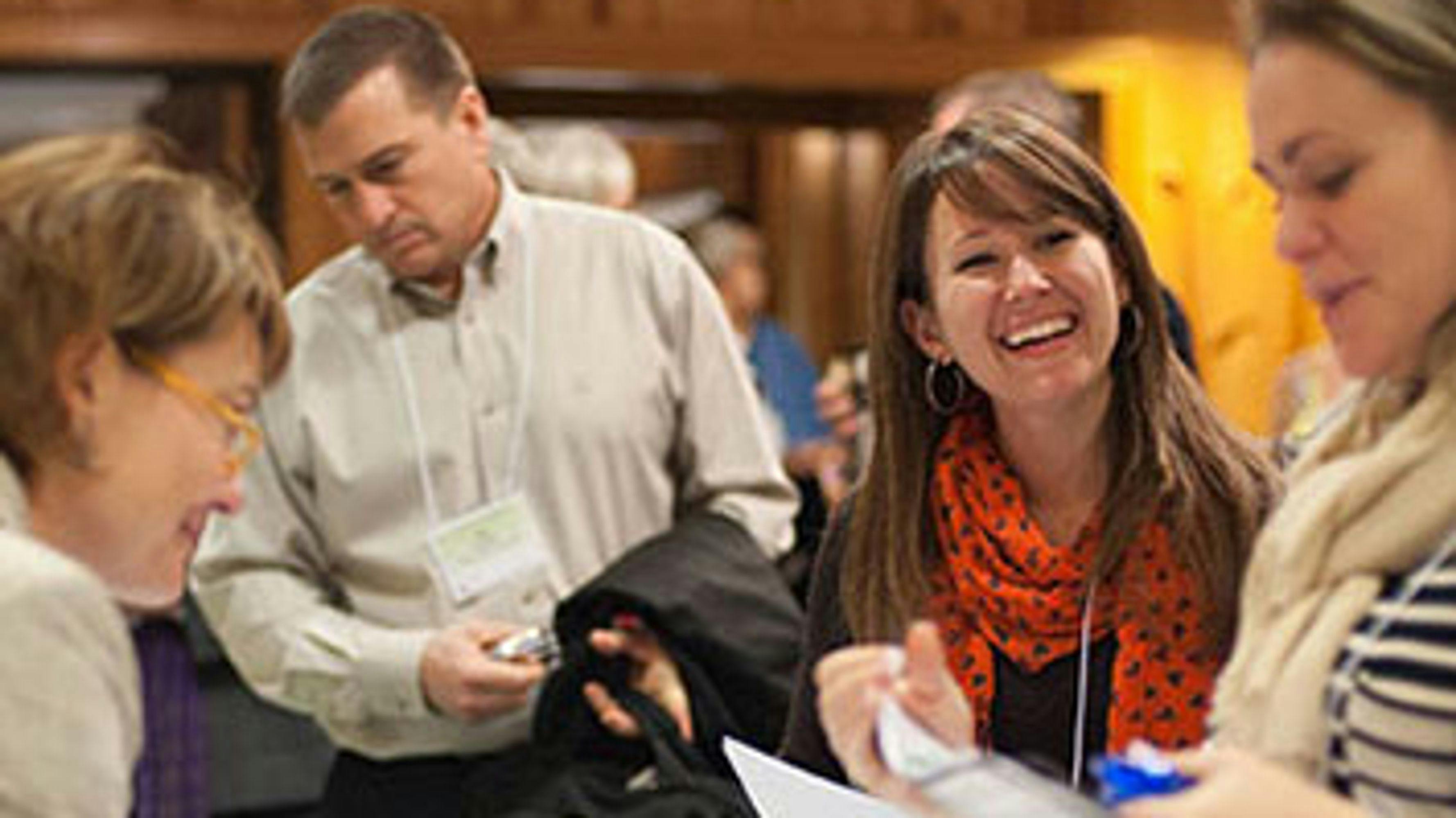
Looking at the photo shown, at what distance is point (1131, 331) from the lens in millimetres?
1692

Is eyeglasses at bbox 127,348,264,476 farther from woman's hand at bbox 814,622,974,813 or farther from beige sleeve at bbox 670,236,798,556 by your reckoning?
beige sleeve at bbox 670,236,798,556

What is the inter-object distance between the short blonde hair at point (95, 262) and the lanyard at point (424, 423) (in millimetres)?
1171

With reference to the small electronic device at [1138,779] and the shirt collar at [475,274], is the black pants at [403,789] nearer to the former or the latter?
the shirt collar at [475,274]

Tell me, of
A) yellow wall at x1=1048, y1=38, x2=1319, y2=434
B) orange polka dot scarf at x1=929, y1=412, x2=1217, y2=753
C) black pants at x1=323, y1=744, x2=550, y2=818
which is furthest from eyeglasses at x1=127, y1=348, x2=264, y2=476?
yellow wall at x1=1048, y1=38, x2=1319, y2=434

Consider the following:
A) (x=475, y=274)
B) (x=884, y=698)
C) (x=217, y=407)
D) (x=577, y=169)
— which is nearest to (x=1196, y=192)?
(x=577, y=169)

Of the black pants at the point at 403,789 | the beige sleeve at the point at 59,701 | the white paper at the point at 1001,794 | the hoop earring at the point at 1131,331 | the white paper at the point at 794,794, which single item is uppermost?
the hoop earring at the point at 1131,331

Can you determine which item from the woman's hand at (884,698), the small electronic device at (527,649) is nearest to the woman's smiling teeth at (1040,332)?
the woman's hand at (884,698)

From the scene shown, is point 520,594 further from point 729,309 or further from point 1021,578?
point 729,309

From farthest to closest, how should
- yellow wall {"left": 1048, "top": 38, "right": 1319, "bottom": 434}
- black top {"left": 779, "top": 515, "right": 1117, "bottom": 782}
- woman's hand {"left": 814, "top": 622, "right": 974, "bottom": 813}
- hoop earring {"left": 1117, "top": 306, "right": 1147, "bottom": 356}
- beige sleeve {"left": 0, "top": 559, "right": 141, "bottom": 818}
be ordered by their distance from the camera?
1. yellow wall {"left": 1048, "top": 38, "right": 1319, "bottom": 434}
2. hoop earring {"left": 1117, "top": 306, "right": 1147, "bottom": 356}
3. black top {"left": 779, "top": 515, "right": 1117, "bottom": 782}
4. beige sleeve {"left": 0, "top": 559, "right": 141, "bottom": 818}
5. woman's hand {"left": 814, "top": 622, "right": 974, "bottom": 813}

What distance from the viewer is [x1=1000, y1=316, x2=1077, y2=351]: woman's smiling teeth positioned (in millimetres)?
1638

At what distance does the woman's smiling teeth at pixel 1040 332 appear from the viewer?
1638 millimetres

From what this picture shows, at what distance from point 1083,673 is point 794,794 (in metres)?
0.28

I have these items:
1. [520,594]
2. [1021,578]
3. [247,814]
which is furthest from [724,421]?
[247,814]

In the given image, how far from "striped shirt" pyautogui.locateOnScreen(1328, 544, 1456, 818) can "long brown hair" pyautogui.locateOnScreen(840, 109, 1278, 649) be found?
478mm
